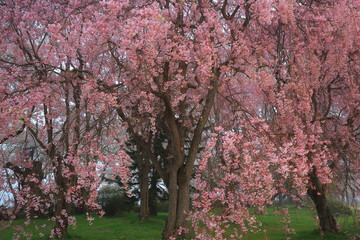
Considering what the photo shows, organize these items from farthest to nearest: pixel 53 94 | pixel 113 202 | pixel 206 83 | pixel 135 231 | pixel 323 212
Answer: pixel 113 202, pixel 135 231, pixel 323 212, pixel 206 83, pixel 53 94

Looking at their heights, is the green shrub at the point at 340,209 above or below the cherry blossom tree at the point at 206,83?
below

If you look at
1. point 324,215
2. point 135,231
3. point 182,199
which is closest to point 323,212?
point 324,215

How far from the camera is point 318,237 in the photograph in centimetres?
876

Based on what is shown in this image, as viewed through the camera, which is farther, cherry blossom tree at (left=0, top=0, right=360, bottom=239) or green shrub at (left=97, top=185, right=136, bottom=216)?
green shrub at (left=97, top=185, right=136, bottom=216)

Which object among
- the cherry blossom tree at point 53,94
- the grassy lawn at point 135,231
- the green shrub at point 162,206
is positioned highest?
the cherry blossom tree at point 53,94

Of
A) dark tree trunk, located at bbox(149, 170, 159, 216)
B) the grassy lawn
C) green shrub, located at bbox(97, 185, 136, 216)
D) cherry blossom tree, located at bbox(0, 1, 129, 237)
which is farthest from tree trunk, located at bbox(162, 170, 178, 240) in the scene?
green shrub, located at bbox(97, 185, 136, 216)

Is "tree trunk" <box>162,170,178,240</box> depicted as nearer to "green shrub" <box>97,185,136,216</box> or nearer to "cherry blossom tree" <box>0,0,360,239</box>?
"cherry blossom tree" <box>0,0,360,239</box>

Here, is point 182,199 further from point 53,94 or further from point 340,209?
point 340,209

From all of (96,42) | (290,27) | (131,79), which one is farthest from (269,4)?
(96,42)

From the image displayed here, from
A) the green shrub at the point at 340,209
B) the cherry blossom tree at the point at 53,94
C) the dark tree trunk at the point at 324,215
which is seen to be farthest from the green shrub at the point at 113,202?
the dark tree trunk at the point at 324,215

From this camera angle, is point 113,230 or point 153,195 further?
point 153,195

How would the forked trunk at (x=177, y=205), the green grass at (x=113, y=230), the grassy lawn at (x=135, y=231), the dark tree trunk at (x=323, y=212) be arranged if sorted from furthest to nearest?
1. the green grass at (x=113, y=230)
2. the grassy lawn at (x=135, y=231)
3. the dark tree trunk at (x=323, y=212)
4. the forked trunk at (x=177, y=205)

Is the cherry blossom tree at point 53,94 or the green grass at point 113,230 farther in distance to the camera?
the green grass at point 113,230

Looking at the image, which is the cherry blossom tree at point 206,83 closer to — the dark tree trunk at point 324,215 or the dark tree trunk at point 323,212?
the dark tree trunk at point 323,212
